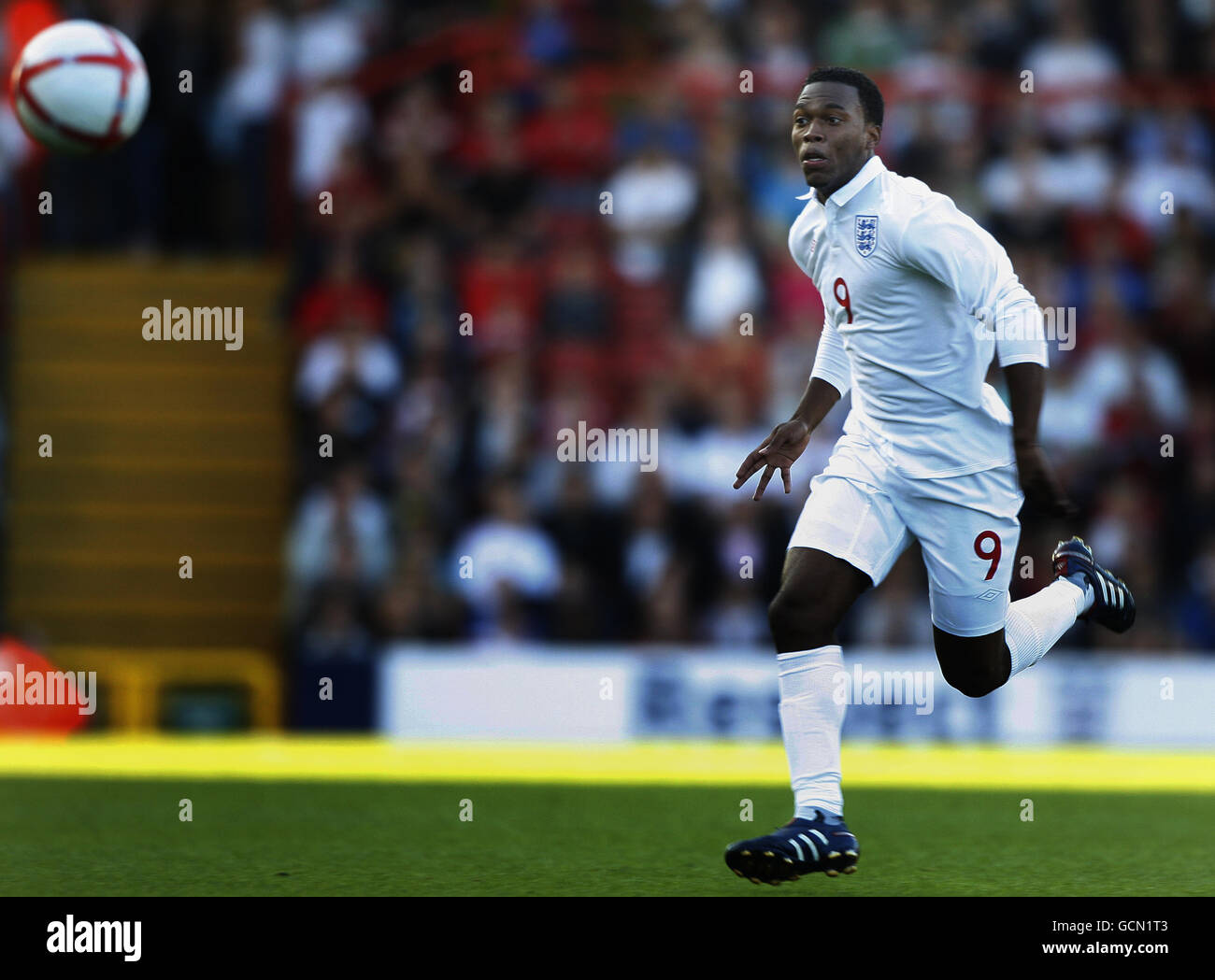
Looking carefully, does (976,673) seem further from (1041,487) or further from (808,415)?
(1041,487)

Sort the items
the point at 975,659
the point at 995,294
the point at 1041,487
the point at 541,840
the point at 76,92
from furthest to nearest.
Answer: the point at 76,92 < the point at 541,840 < the point at 975,659 < the point at 995,294 < the point at 1041,487

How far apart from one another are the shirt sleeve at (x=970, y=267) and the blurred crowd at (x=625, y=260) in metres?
5.54

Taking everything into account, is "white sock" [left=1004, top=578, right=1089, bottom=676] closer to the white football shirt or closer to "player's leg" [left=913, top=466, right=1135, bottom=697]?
"player's leg" [left=913, top=466, right=1135, bottom=697]

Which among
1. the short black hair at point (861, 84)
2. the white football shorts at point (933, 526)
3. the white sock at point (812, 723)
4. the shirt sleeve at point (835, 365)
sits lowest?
the white sock at point (812, 723)

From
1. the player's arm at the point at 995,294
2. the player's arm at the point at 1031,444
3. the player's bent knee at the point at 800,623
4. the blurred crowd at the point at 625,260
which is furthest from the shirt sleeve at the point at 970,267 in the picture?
the blurred crowd at the point at 625,260

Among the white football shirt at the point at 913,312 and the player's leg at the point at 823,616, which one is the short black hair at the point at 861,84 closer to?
the white football shirt at the point at 913,312

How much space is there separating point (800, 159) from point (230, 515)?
8.13m

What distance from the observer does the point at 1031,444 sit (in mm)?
5004

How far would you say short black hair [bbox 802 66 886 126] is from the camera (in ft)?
18.1

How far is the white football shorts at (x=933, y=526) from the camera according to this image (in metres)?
5.52

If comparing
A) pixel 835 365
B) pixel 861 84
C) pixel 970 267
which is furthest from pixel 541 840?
pixel 861 84

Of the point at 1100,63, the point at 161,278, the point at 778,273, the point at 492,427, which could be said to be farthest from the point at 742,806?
the point at 1100,63

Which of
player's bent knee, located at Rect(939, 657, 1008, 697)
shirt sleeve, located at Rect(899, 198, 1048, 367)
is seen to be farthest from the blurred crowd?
shirt sleeve, located at Rect(899, 198, 1048, 367)

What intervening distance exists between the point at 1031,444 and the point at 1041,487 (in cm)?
16
